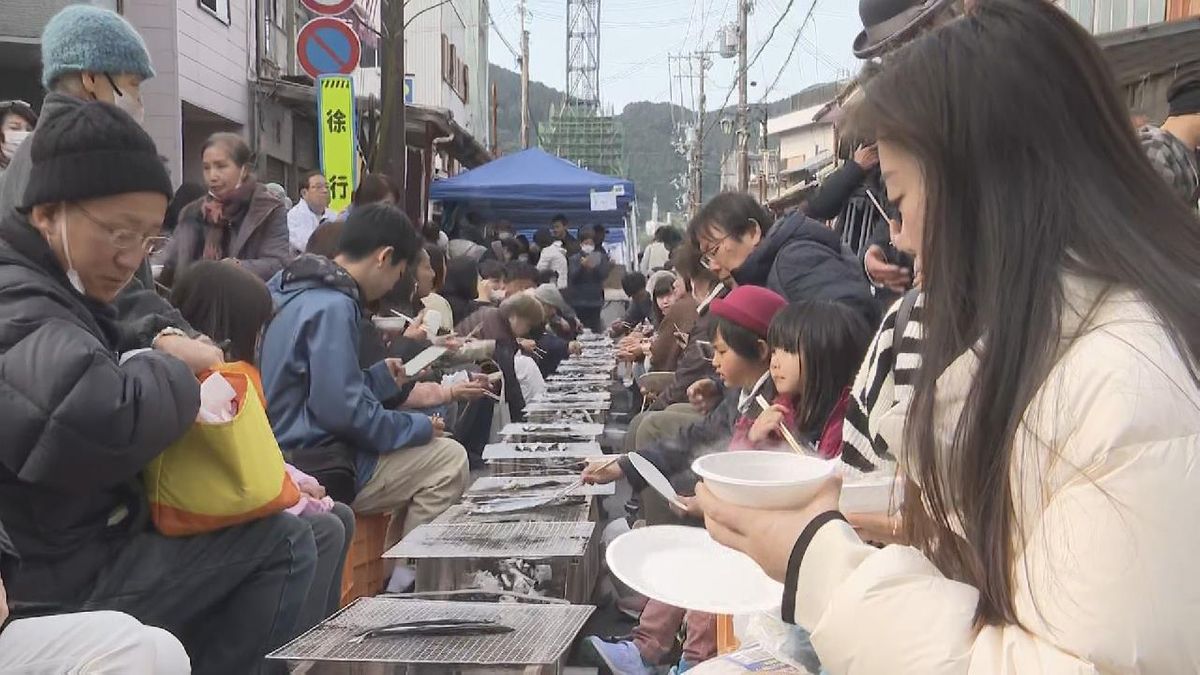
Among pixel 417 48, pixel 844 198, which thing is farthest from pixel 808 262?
pixel 417 48

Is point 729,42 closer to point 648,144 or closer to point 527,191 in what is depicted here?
point 527,191

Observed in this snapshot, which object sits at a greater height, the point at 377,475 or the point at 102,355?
the point at 102,355

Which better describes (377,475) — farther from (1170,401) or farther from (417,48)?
(417,48)

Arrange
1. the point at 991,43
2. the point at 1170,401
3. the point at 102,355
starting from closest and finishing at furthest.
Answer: the point at 1170,401, the point at 991,43, the point at 102,355

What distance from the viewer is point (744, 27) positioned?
2738 centimetres

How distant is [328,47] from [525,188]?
210 inches

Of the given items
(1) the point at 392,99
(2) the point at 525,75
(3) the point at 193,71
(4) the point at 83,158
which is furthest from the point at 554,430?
(2) the point at 525,75

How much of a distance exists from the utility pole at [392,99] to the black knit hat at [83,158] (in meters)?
5.50

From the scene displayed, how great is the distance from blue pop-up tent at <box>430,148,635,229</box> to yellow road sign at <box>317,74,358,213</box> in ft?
16.6

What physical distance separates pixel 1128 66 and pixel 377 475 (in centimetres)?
640

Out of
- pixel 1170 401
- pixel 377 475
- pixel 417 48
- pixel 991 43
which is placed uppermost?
pixel 417 48

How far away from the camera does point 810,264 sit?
4.46m

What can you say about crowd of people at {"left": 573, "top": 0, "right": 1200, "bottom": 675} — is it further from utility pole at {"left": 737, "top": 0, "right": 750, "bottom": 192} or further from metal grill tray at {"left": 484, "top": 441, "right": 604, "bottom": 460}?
utility pole at {"left": 737, "top": 0, "right": 750, "bottom": 192}

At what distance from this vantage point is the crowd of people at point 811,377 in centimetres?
124
